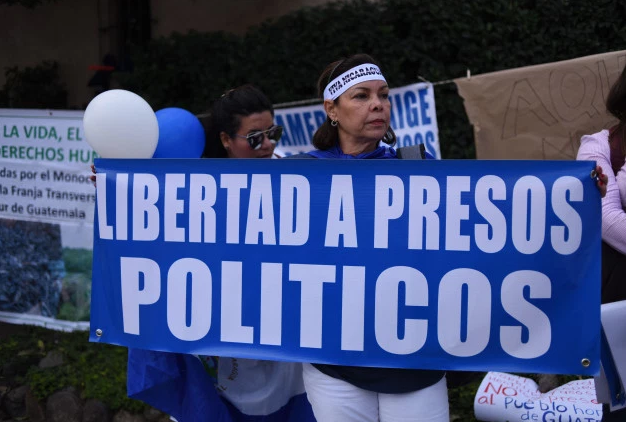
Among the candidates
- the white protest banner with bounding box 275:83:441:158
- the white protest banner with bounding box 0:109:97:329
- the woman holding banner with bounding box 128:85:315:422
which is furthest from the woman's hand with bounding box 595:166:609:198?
the white protest banner with bounding box 0:109:97:329

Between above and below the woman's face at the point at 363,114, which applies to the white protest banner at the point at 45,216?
below

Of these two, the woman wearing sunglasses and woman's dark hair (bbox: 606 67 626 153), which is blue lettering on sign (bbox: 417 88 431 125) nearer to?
the woman wearing sunglasses

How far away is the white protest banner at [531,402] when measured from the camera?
4.09 metres

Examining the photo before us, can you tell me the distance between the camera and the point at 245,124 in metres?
3.88

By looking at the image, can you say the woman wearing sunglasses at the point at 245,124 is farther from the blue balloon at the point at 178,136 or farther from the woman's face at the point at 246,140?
the blue balloon at the point at 178,136

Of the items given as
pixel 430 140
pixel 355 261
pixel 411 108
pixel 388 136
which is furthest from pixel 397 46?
pixel 355 261

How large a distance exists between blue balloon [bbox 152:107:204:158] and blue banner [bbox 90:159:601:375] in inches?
22.2

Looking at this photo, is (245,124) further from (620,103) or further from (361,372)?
(620,103)

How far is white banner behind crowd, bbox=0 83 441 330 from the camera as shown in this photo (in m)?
5.92

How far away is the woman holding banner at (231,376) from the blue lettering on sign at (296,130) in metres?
2.61

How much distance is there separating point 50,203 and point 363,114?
3.58m

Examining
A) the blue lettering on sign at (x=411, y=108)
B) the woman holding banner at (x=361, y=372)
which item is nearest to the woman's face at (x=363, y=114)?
the woman holding banner at (x=361, y=372)

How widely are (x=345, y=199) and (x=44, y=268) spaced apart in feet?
12.3

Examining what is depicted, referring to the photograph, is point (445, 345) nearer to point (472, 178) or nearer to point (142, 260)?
point (472, 178)
